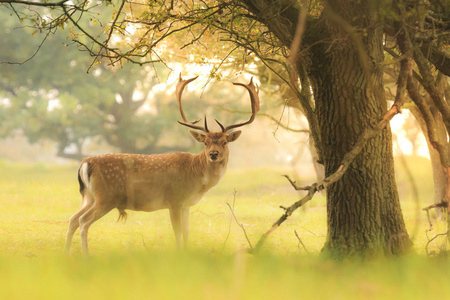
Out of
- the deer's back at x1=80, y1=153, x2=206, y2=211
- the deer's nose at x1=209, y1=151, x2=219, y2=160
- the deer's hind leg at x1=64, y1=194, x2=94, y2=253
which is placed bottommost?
the deer's hind leg at x1=64, y1=194, x2=94, y2=253

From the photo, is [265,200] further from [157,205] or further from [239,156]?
[239,156]

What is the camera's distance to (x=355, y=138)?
6246 millimetres

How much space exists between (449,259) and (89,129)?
30.6 meters

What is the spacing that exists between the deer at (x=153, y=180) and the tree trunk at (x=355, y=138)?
2.30 metres

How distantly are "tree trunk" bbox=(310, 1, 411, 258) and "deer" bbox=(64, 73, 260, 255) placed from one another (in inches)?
90.4

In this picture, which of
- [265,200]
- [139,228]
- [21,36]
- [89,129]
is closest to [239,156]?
[89,129]

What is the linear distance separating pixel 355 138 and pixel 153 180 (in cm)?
338

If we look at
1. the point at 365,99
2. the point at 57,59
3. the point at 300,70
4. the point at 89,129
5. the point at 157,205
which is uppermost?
the point at 57,59

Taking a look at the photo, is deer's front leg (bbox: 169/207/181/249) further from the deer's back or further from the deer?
the deer's back

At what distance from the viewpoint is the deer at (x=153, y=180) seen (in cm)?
830

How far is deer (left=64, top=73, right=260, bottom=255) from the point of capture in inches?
327

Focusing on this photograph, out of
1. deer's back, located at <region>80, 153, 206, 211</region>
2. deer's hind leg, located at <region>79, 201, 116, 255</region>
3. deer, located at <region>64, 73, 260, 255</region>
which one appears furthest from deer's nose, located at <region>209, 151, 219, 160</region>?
deer's hind leg, located at <region>79, 201, 116, 255</region>

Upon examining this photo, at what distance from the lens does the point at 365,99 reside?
6246mm

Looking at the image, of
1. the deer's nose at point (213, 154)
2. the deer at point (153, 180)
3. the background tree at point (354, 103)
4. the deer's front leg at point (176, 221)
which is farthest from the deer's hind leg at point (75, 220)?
the background tree at point (354, 103)
